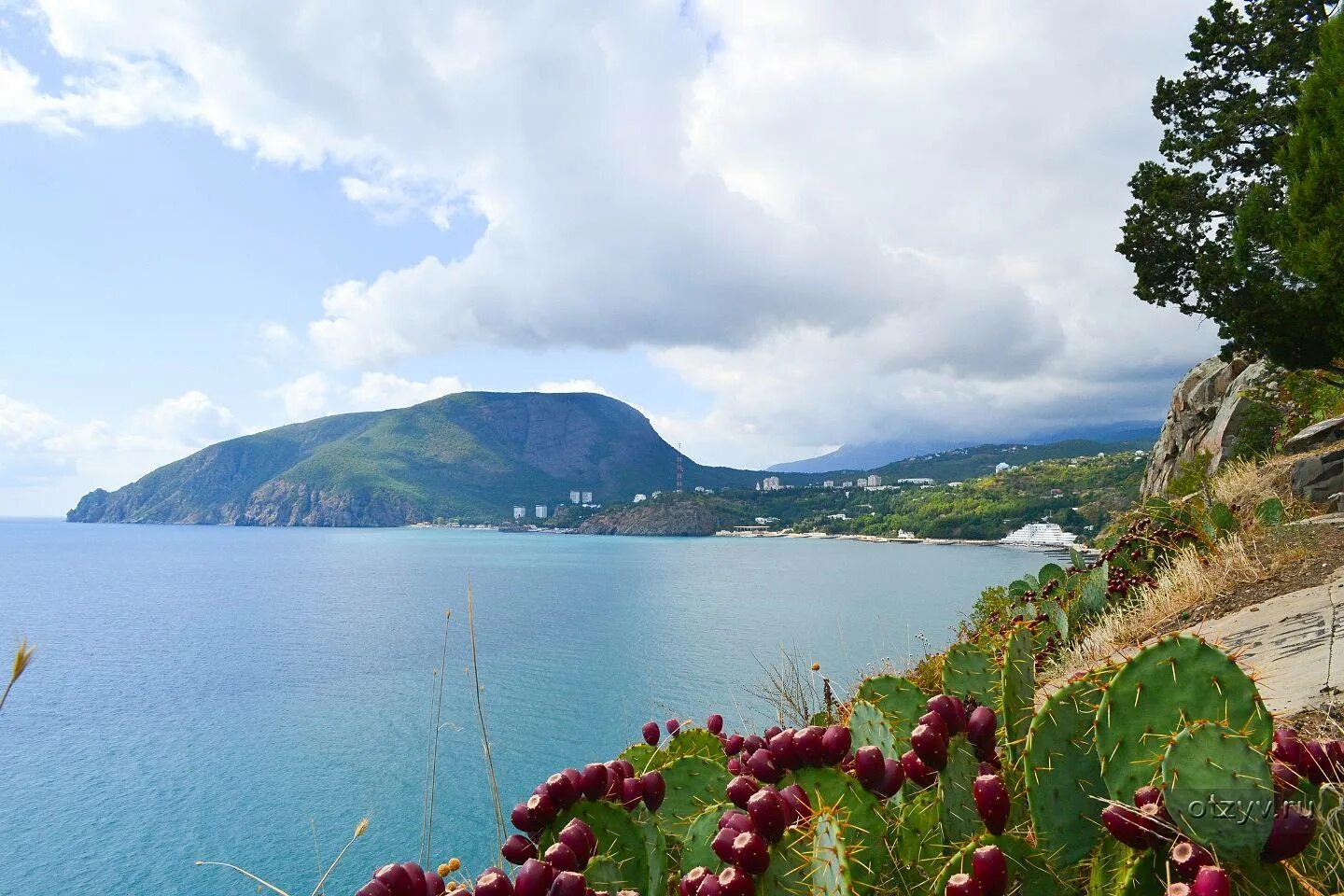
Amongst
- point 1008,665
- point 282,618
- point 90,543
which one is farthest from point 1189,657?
point 90,543

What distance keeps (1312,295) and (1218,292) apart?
2.62 metres

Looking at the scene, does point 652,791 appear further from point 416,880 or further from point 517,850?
point 416,880

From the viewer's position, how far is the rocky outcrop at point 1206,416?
15820 mm

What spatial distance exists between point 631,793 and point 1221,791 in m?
1.18

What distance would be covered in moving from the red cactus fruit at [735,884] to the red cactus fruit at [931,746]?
490 millimetres

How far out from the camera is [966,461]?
188375mm

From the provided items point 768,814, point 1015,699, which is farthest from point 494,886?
point 1015,699

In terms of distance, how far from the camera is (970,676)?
306cm

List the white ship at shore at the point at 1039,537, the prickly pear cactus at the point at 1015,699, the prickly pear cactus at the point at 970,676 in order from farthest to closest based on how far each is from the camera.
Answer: the white ship at shore at the point at 1039,537 < the prickly pear cactus at the point at 970,676 < the prickly pear cactus at the point at 1015,699

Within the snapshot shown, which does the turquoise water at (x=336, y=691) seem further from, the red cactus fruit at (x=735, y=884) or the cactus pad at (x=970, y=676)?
the cactus pad at (x=970, y=676)

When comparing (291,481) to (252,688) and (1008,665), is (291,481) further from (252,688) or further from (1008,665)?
(1008,665)

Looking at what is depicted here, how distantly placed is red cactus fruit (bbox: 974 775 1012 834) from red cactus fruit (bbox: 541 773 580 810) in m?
0.82

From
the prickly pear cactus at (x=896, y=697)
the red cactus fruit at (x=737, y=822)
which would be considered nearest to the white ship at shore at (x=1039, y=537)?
the prickly pear cactus at (x=896, y=697)

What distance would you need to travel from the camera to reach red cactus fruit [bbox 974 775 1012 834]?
1396mm
